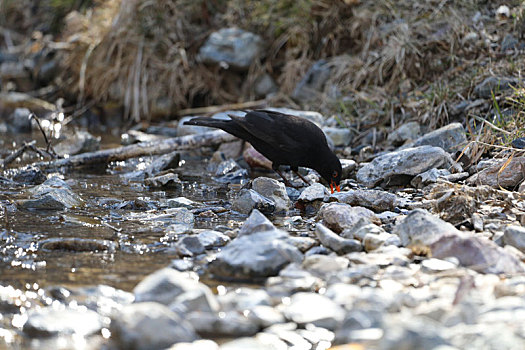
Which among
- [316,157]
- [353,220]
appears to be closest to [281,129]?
[316,157]

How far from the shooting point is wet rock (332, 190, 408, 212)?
4051 mm

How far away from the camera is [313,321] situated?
2.27 metres

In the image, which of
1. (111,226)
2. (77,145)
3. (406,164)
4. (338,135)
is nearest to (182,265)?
(111,226)

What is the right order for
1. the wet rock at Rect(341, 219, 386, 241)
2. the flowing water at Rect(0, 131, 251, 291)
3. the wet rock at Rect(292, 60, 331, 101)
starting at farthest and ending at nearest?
1. the wet rock at Rect(292, 60, 331, 101)
2. the wet rock at Rect(341, 219, 386, 241)
3. the flowing water at Rect(0, 131, 251, 291)

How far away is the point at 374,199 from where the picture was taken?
4098 mm

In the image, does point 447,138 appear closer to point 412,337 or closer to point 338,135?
point 338,135

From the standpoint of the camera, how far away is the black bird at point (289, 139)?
4.95 meters

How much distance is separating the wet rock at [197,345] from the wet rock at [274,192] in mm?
2223

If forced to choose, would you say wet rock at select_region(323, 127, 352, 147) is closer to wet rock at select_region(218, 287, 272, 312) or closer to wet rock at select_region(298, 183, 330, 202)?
wet rock at select_region(298, 183, 330, 202)

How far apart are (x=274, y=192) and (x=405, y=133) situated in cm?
208

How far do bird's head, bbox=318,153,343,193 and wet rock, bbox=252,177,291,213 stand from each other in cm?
61

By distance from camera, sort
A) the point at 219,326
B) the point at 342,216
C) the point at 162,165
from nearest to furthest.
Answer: the point at 219,326 < the point at 342,216 < the point at 162,165

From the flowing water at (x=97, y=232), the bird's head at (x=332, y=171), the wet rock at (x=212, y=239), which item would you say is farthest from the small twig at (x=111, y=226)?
the bird's head at (x=332, y=171)

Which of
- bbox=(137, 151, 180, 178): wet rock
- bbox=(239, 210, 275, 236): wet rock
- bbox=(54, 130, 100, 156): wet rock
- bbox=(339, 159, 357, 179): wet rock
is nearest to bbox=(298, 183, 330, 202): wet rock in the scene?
bbox=(339, 159, 357, 179): wet rock
